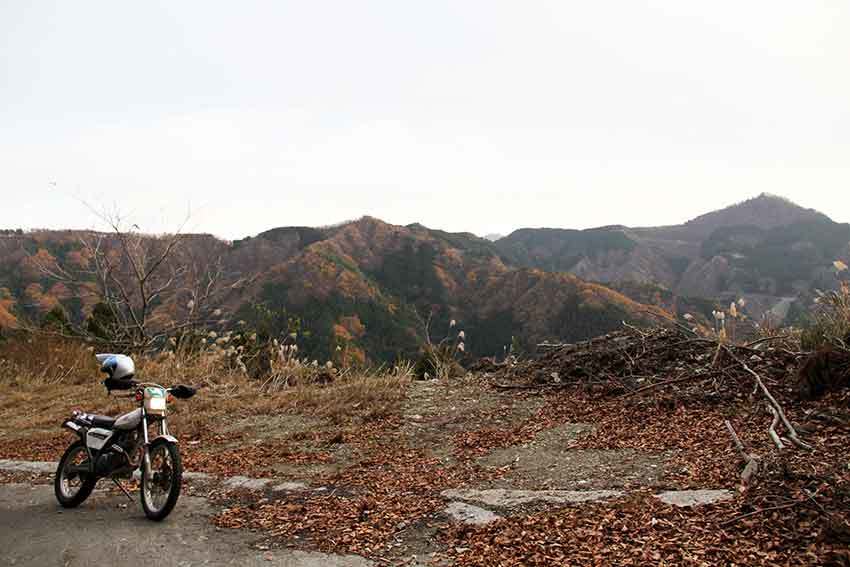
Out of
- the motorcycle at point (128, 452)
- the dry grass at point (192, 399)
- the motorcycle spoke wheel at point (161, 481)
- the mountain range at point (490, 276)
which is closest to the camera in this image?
the motorcycle spoke wheel at point (161, 481)

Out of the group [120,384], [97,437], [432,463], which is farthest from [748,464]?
[97,437]

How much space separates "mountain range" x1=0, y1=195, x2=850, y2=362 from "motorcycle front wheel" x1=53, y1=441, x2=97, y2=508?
1531 inches

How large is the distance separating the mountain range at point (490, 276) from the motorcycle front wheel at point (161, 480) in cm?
3970

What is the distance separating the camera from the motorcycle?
359 cm

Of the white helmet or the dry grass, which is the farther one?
the dry grass

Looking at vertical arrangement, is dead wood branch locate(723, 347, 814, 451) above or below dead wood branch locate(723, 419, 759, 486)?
above

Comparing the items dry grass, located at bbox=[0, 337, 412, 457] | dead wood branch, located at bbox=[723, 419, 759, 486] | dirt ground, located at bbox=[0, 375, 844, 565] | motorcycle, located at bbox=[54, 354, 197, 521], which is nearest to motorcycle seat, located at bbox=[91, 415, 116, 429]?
motorcycle, located at bbox=[54, 354, 197, 521]

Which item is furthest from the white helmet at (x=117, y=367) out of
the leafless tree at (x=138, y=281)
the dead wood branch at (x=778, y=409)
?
the leafless tree at (x=138, y=281)

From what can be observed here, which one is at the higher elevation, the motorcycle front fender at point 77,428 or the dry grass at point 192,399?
the motorcycle front fender at point 77,428

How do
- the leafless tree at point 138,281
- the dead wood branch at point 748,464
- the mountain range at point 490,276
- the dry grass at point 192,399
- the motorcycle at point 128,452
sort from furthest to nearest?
the mountain range at point 490,276 < the leafless tree at point 138,281 < the dry grass at point 192,399 < the motorcycle at point 128,452 < the dead wood branch at point 748,464

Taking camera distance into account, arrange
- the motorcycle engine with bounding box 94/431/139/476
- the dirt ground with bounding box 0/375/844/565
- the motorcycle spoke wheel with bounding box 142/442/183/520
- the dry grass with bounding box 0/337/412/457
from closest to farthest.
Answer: the dirt ground with bounding box 0/375/844/565
the motorcycle spoke wheel with bounding box 142/442/183/520
the motorcycle engine with bounding box 94/431/139/476
the dry grass with bounding box 0/337/412/457

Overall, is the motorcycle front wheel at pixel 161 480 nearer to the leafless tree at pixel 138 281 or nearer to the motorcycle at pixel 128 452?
the motorcycle at pixel 128 452

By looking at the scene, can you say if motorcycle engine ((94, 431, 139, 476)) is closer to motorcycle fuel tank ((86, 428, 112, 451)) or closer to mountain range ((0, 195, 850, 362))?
motorcycle fuel tank ((86, 428, 112, 451))

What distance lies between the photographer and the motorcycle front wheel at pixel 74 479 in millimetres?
3922
